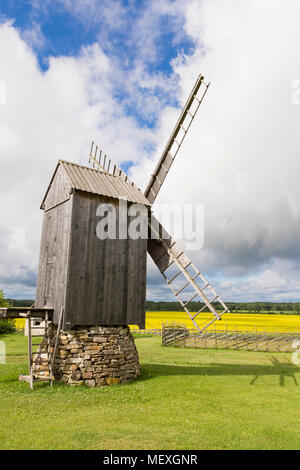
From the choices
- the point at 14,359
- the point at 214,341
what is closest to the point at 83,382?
the point at 14,359

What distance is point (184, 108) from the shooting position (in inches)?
615

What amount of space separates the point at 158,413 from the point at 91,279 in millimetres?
5459

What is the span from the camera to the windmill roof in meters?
13.6

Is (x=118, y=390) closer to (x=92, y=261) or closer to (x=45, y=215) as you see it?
(x=92, y=261)

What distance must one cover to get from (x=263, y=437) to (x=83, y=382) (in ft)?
21.6

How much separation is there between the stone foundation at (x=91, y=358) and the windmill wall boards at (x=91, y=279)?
0.03 m

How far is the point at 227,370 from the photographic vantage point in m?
16.9

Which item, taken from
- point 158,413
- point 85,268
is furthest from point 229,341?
point 158,413

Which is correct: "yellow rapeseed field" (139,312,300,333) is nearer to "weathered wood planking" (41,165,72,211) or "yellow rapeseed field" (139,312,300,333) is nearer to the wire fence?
the wire fence

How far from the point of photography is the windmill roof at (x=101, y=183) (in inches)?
537

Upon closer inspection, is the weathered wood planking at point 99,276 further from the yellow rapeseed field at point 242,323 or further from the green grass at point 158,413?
the yellow rapeseed field at point 242,323

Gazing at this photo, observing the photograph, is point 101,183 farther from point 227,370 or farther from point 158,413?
point 227,370

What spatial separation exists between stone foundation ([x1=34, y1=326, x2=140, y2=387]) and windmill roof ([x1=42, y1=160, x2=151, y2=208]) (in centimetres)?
540
